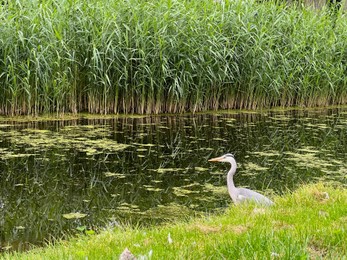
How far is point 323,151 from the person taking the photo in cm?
760

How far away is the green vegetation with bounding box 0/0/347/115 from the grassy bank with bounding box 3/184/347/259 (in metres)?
5.46

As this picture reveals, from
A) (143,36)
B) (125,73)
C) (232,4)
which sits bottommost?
(125,73)

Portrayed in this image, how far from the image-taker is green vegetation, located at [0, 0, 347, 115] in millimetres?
8891

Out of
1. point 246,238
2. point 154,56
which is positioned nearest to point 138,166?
point 154,56

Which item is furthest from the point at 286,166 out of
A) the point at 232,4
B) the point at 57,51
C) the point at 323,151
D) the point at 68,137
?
the point at 232,4

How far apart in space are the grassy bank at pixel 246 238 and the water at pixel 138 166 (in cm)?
90

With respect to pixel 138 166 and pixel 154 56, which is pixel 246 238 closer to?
pixel 138 166

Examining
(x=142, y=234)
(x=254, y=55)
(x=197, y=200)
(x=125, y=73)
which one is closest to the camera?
(x=142, y=234)

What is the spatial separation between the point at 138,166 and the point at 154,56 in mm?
3520

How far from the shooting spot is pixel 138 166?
21.2ft

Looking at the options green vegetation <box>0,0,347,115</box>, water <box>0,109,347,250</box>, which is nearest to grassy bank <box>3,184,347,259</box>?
water <box>0,109,347,250</box>

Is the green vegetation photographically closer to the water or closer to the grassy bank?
the water

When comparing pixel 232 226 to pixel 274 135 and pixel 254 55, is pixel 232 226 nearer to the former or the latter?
pixel 274 135

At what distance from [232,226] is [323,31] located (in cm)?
930
